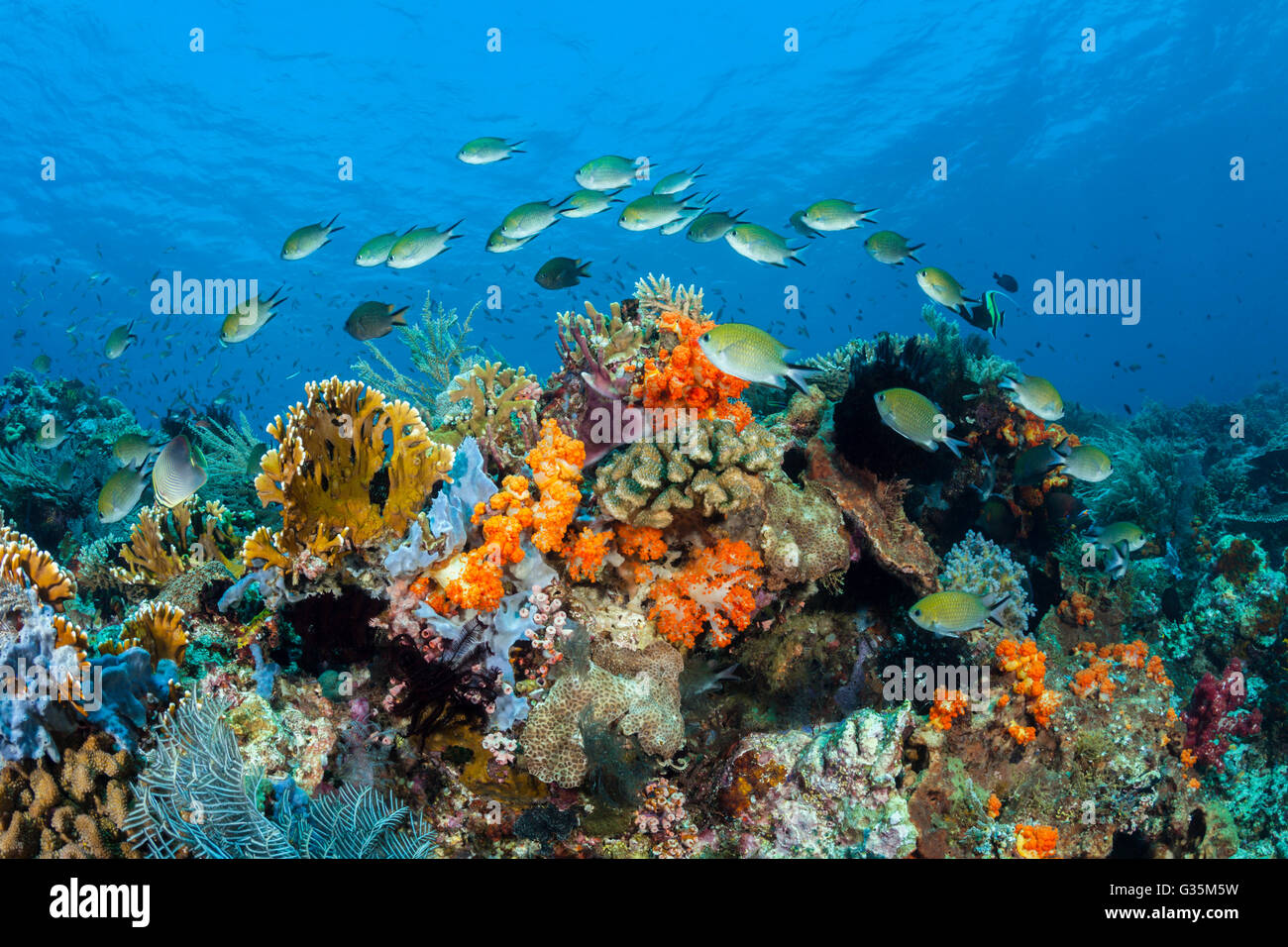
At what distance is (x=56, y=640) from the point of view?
9.45 feet

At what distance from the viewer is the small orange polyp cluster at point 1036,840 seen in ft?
Result: 11.6

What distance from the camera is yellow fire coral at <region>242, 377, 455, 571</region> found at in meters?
3.34

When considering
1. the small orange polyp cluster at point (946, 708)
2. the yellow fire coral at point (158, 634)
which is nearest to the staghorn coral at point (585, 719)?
the small orange polyp cluster at point (946, 708)

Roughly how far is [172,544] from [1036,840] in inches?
261

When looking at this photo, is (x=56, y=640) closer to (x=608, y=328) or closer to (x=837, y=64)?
(x=608, y=328)

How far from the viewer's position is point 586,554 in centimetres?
370

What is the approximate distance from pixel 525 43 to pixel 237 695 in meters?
48.1

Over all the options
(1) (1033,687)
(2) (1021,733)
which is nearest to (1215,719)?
(1) (1033,687)

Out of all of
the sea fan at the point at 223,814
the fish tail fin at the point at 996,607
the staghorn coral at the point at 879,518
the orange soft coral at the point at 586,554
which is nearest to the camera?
the sea fan at the point at 223,814

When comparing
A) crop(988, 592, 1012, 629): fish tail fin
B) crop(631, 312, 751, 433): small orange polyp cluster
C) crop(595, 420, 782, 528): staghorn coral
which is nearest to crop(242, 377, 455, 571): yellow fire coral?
crop(595, 420, 782, 528): staghorn coral

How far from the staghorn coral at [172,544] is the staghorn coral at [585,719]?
3016 mm

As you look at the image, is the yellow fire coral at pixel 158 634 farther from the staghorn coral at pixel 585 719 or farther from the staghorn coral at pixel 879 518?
the staghorn coral at pixel 879 518

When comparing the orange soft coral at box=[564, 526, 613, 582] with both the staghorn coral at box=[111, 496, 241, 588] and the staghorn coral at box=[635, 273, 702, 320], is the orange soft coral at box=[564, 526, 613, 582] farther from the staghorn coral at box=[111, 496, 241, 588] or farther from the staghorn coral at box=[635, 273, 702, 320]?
the staghorn coral at box=[111, 496, 241, 588]
